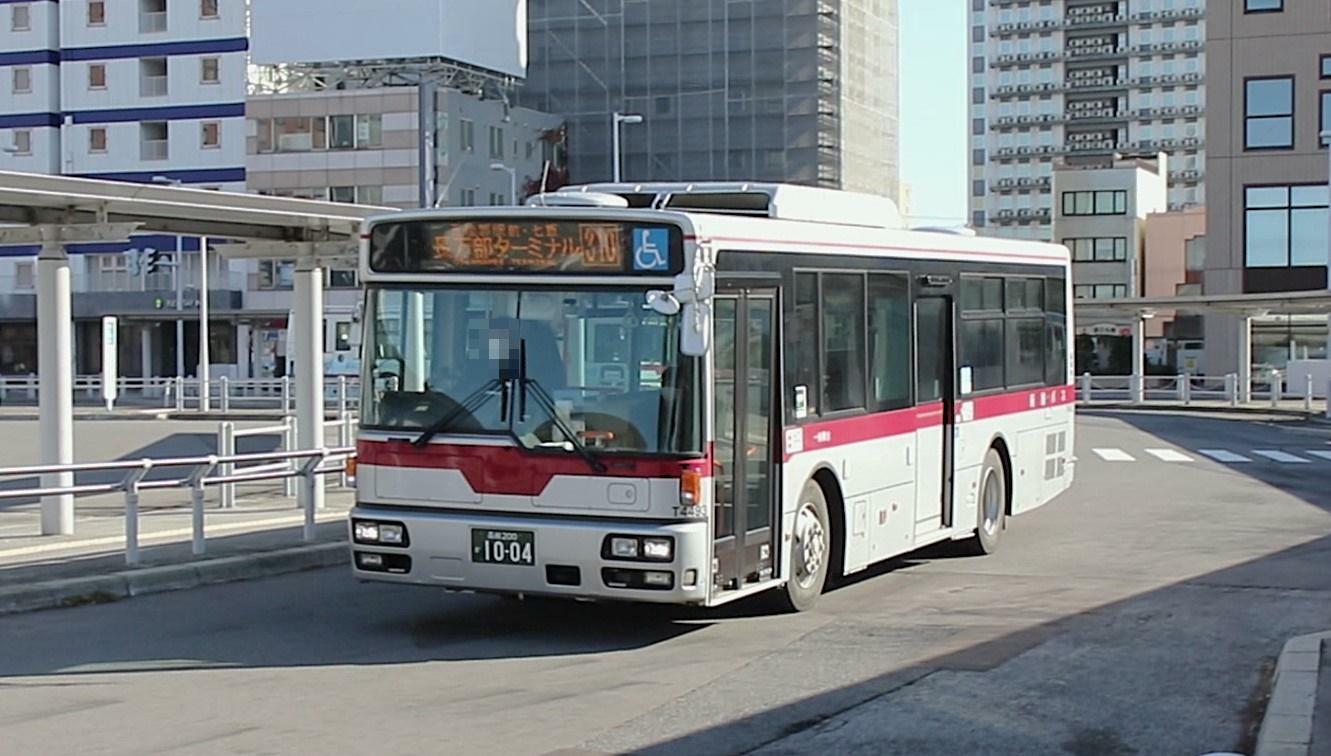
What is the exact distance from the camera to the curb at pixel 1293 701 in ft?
27.0

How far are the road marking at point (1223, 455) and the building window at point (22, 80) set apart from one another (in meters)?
68.3

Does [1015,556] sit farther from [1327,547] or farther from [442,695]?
[442,695]

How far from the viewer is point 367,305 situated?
40.7 feet

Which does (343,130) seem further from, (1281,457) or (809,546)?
(809,546)

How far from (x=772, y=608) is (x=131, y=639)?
456 cm

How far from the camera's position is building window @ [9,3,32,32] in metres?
86.3

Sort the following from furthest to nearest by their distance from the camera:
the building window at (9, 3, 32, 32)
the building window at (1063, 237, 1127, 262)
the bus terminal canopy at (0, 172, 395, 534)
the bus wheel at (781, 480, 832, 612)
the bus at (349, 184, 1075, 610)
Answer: the building window at (1063, 237, 1127, 262)
the building window at (9, 3, 32, 32)
the bus terminal canopy at (0, 172, 395, 534)
the bus wheel at (781, 480, 832, 612)
the bus at (349, 184, 1075, 610)

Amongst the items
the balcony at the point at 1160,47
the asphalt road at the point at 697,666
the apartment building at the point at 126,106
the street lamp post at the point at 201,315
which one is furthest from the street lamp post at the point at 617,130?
the balcony at the point at 1160,47

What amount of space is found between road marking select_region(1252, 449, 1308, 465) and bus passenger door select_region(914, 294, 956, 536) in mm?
16581

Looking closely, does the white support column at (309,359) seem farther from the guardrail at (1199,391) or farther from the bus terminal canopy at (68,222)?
the guardrail at (1199,391)

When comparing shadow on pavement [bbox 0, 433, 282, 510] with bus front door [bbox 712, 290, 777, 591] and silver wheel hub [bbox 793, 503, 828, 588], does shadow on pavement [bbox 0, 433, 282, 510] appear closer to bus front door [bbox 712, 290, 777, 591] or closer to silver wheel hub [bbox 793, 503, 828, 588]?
silver wheel hub [bbox 793, 503, 828, 588]

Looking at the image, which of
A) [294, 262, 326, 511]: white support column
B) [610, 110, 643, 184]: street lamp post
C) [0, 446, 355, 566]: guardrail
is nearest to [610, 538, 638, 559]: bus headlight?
[0, 446, 355, 566]: guardrail

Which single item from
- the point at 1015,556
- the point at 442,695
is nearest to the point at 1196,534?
the point at 1015,556

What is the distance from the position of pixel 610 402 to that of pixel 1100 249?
92.5 m
